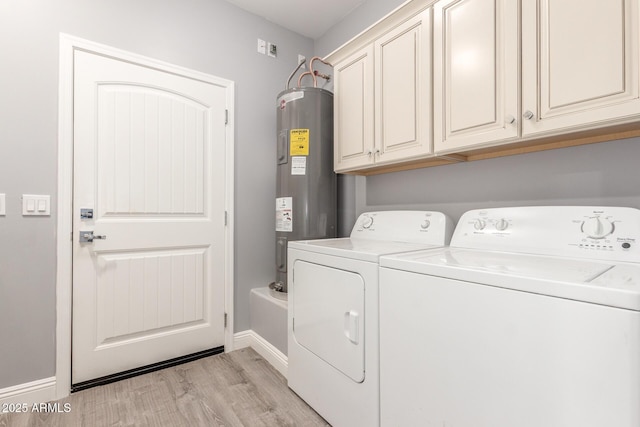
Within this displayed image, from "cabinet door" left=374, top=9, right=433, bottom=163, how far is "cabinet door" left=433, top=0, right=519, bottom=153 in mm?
56

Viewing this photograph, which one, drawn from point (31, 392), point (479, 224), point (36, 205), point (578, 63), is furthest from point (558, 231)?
point (31, 392)

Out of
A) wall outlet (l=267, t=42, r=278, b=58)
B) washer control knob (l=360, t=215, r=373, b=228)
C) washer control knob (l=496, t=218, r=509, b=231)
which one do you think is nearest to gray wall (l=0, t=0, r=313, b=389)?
wall outlet (l=267, t=42, r=278, b=58)

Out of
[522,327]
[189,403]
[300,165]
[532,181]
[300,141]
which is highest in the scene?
[300,141]

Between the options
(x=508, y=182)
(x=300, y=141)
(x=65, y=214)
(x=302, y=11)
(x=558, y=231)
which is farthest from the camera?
(x=302, y=11)

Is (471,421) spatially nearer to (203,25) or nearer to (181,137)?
(181,137)

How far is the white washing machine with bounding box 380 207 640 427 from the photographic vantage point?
652mm

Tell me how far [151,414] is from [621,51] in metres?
2.43

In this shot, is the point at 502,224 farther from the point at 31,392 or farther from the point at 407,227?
the point at 31,392

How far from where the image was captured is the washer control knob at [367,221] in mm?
1952

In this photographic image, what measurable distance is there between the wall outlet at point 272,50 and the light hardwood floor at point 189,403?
2.41 meters

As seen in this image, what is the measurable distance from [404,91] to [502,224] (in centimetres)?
82

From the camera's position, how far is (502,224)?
1.32 metres

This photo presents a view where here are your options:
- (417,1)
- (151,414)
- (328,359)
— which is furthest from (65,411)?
(417,1)

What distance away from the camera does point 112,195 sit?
73.1 inches
